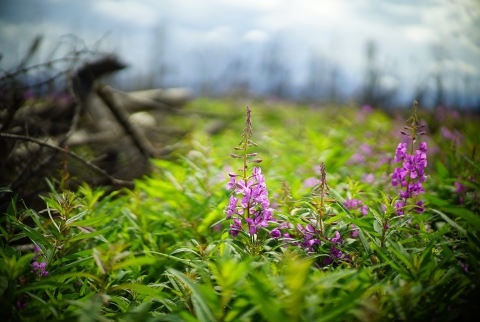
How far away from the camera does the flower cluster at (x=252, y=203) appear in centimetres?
136

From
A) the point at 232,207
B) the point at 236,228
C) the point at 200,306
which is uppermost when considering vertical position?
the point at 232,207

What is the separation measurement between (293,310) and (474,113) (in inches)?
523

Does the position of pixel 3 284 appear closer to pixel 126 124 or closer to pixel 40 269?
pixel 40 269

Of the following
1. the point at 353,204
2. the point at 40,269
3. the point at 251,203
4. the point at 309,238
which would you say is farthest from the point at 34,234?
the point at 353,204

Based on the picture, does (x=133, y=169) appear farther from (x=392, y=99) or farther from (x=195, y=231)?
(x=392, y=99)

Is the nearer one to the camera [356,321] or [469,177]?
[356,321]

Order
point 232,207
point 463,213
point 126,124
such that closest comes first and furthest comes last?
point 463,213 < point 232,207 < point 126,124

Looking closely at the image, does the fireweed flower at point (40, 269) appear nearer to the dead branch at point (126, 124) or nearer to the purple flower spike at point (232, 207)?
the purple flower spike at point (232, 207)

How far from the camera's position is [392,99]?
20.0 metres

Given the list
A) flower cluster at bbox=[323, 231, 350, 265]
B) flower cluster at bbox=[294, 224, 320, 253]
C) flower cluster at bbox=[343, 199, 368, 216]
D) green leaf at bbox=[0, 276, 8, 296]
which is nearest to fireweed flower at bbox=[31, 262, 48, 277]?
green leaf at bbox=[0, 276, 8, 296]

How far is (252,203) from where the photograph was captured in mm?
1388

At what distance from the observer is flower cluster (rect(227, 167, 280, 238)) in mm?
1360

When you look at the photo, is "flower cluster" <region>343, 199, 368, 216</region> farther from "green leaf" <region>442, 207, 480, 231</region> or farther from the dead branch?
the dead branch

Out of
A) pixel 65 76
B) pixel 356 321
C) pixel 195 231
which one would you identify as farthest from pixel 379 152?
pixel 65 76
